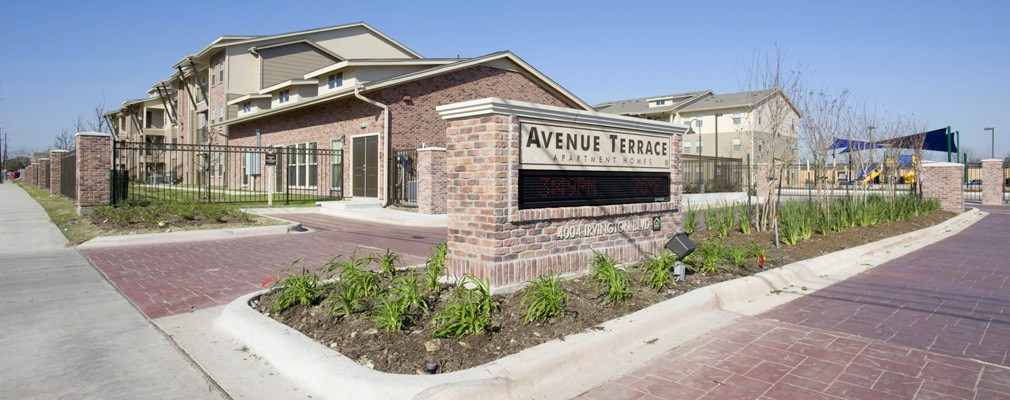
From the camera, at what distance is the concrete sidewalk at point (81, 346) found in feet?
13.2

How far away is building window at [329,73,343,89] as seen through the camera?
25250mm

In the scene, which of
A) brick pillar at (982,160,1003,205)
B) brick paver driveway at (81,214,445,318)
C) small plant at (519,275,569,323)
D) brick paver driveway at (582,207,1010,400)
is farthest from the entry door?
brick pillar at (982,160,1003,205)

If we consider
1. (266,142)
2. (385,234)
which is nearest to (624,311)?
(385,234)

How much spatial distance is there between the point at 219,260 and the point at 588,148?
20.0 feet

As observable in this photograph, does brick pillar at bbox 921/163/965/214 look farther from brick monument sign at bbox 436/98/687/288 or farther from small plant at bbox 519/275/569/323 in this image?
small plant at bbox 519/275/569/323

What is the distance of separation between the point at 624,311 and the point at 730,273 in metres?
2.58

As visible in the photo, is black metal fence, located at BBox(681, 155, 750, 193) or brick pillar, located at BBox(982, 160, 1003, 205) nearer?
brick pillar, located at BBox(982, 160, 1003, 205)

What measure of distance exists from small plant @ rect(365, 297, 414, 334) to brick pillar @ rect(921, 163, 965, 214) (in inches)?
839

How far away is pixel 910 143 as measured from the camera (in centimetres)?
2112

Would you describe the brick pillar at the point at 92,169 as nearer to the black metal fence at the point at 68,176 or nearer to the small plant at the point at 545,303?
the black metal fence at the point at 68,176

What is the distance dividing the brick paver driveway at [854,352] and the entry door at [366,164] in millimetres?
16838

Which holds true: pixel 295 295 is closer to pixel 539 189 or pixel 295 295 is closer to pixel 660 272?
pixel 539 189

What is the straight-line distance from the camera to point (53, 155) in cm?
2844

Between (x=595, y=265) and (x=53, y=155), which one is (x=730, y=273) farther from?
(x=53, y=155)
